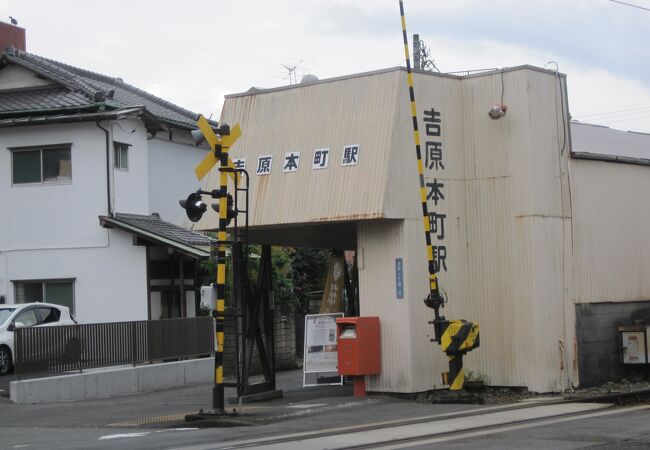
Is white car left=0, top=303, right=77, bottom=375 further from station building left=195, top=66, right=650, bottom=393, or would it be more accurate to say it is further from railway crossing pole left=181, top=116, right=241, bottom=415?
railway crossing pole left=181, top=116, right=241, bottom=415

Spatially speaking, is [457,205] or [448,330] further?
[457,205]

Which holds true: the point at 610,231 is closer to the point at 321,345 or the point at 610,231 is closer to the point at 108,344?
the point at 321,345

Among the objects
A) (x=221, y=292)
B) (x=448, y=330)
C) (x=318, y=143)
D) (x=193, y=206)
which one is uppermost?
(x=318, y=143)

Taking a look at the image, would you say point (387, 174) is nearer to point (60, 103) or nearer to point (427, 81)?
point (427, 81)

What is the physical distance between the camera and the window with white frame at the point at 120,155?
29547 millimetres

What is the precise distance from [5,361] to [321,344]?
839 centimetres

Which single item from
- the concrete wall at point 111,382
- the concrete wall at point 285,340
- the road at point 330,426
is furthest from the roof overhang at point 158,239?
the road at point 330,426

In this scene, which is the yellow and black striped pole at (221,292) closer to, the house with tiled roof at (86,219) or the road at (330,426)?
the road at (330,426)

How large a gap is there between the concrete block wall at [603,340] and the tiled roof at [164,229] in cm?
1250

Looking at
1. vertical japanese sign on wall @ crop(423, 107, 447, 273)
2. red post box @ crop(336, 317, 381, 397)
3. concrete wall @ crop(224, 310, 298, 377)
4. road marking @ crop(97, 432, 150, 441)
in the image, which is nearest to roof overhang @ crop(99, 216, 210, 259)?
concrete wall @ crop(224, 310, 298, 377)

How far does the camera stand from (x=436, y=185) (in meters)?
18.5

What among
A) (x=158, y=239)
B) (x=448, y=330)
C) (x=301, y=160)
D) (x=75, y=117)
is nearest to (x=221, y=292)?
(x=301, y=160)

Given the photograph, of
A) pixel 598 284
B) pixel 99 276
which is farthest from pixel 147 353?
pixel 598 284

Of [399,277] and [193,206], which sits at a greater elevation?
[193,206]
